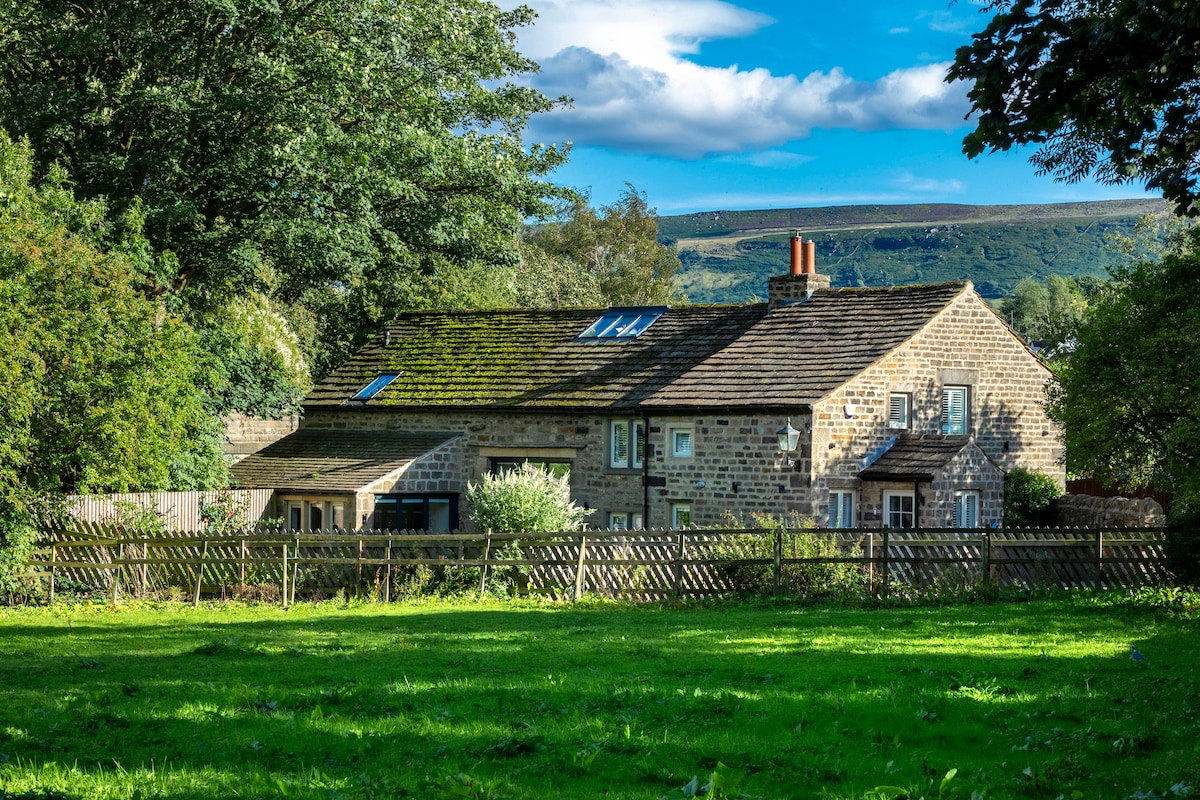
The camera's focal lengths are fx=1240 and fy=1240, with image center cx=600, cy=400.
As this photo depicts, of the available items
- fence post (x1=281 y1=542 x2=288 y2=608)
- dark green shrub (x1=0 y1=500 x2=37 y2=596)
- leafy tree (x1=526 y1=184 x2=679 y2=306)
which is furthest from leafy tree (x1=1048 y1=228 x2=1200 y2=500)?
leafy tree (x1=526 y1=184 x2=679 y2=306)

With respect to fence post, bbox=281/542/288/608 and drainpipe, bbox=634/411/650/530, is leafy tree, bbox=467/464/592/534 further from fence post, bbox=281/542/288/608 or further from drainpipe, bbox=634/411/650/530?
fence post, bbox=281/542/288/608

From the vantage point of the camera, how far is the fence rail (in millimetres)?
22203

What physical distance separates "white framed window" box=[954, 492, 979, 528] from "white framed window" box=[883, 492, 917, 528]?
1022mm

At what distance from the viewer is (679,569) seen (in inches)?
886

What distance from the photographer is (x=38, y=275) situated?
2378cm

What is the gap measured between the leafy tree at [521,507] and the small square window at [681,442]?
156 inches

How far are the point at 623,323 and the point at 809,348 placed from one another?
23.0 feet

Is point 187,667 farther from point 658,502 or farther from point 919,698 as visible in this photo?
point 658,502

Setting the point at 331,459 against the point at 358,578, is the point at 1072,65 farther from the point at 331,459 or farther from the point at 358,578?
the point at 331,459

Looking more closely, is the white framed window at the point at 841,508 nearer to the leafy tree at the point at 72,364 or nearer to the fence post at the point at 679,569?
the fence post at the point at 679,569

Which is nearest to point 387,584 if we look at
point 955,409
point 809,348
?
point 809,348

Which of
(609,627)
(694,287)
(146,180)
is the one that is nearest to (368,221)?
(146,180)

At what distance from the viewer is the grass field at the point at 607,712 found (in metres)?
8.52

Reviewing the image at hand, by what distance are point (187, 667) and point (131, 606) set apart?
9323 millimetres
